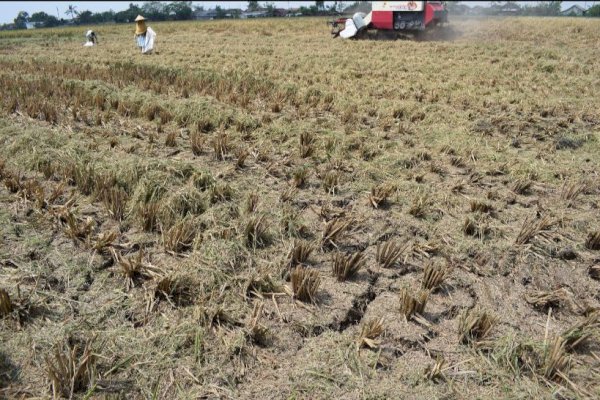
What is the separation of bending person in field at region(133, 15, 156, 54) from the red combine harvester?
25.1ft

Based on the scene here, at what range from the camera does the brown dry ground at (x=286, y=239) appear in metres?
2.16

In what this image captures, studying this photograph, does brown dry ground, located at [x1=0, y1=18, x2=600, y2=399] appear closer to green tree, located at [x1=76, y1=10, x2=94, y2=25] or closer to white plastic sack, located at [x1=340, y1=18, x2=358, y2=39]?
white plastic sack, located at [x1=340, y1=18, x2=358, y2=39]

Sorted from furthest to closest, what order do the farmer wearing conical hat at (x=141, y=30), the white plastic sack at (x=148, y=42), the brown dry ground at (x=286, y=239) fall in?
the farmer wearing conical hat at (x=141, y=30)
the white plastic sack at (x=148, y=42)
the brown dry ground at (x=286, y=239)

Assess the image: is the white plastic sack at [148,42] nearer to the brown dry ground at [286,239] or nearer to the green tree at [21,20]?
the brown dry ground at [286,239]

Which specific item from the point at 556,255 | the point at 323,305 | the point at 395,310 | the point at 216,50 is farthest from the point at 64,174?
the point at 216,50

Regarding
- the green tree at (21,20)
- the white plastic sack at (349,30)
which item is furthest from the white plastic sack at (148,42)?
the green tree at (21,20)

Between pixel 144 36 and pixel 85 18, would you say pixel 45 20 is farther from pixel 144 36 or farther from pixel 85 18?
pixel 144 36

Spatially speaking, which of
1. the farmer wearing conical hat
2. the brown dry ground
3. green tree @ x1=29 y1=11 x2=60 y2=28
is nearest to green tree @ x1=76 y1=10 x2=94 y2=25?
green tree @ x1=29 y1=11 x2=60 y2=28

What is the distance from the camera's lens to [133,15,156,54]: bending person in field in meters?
13.5

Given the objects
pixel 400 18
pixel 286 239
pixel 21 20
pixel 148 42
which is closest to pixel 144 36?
pixel 148 42

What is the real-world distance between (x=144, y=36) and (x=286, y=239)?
13210 millimetres

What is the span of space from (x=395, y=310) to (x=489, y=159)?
2917 mm

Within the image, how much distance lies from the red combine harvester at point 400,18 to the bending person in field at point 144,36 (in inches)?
301

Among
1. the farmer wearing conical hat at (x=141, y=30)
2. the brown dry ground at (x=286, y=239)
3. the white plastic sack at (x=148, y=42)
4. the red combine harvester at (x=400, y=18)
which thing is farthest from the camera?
the red combine harvester at (x=400, y=18)
